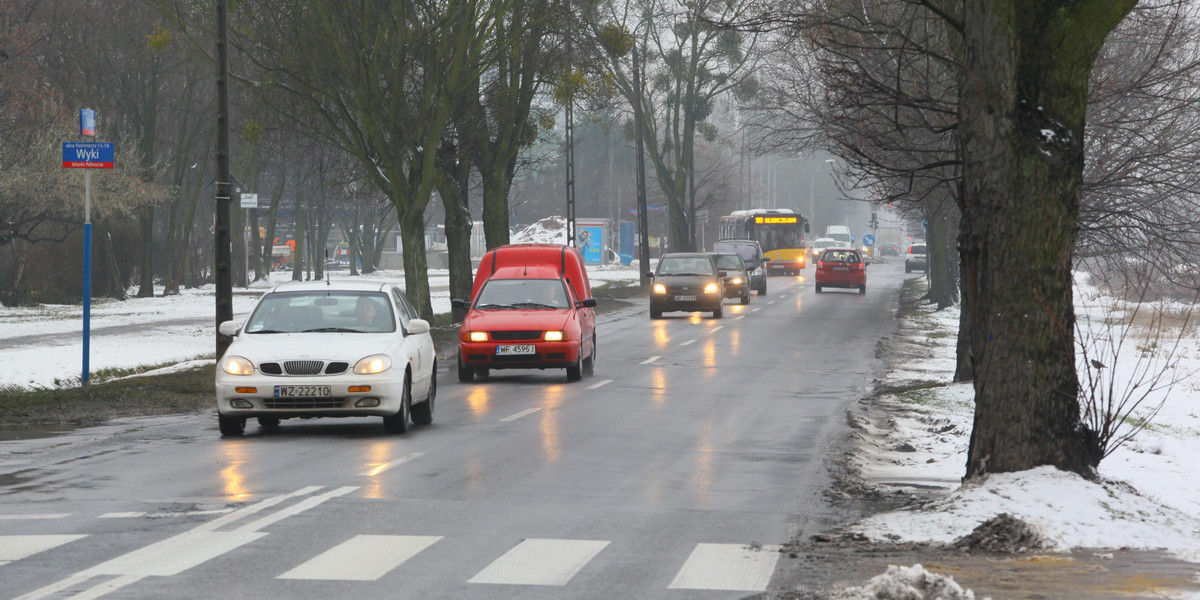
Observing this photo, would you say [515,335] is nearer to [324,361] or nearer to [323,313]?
[323,313]

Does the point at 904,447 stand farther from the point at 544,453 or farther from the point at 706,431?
the point at 544,453

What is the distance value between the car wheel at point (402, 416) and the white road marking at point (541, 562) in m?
6.22

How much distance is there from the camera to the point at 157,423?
16.6 meters

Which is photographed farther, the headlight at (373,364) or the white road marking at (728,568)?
the headlight at (373,364)

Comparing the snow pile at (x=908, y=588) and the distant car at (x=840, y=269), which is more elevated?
the distant car at (x=840, y=269)

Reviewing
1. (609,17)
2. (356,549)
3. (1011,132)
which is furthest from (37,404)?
(609,17)

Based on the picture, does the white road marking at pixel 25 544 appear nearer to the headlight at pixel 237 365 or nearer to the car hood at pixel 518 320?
the headlight at pixel 237 365

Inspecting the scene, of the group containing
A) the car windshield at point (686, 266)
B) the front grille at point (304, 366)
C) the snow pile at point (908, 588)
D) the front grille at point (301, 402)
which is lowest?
the snow pile at point (908, 588)

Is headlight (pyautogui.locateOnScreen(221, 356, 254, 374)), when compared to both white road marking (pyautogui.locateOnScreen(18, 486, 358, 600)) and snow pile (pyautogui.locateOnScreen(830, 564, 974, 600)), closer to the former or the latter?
white road marking (pyautogui.locateOnScreen(18, 486, 358, 600))

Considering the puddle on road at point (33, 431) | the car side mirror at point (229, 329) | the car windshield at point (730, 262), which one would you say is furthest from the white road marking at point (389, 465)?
the car windshield at point (730, 262)

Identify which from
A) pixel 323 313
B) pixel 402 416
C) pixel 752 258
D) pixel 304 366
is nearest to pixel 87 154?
pixel 323 313

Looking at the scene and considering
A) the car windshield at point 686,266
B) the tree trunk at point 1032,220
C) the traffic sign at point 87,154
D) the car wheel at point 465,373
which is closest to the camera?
the tree trunk at point 1032,220

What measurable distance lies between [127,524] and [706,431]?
7378 mm

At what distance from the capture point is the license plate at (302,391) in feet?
47.1
